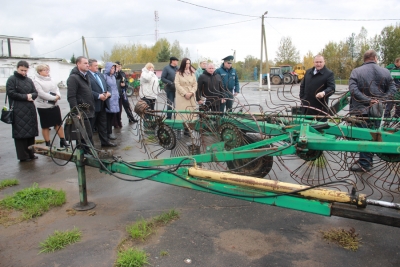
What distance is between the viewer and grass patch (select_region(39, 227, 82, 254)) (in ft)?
10.1

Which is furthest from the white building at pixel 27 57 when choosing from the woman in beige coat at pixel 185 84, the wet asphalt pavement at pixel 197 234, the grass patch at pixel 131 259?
the grass patch at pixel 131 259

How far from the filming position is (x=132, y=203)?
162 inches

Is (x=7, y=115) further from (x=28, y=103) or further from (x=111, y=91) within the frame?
(x=111, y=91)

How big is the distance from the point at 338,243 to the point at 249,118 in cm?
182

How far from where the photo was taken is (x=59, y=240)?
10.4 ft

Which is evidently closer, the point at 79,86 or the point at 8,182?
the point at 8,182

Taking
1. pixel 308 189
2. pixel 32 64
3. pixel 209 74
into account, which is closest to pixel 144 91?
pixel 209 74

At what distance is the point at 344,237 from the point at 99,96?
16.1 ft

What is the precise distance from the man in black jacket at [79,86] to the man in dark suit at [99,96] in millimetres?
615

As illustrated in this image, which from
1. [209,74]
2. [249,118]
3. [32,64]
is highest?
[32,64]

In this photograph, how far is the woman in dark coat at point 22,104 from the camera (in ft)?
18.4

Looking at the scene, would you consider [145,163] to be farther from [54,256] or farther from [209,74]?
[209,74]

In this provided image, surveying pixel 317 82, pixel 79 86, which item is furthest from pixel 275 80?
pixel 79 86

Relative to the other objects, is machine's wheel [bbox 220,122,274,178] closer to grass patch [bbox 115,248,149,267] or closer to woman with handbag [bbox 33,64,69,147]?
grass patch [bbox 115,248,149,267]
